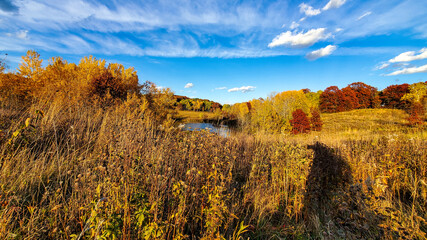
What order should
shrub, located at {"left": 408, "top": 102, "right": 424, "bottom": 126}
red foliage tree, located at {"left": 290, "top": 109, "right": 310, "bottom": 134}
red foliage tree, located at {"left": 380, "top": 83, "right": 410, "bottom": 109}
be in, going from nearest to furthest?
shrub, located at {"left": 408, "top": 102, "right": 424, "bottom": 126} → red foliage tree, located at {"left": 290, "top": 109, "right": 310, "bottom": 134} → red foliage tree, located at {"left": 380, "top": 83, "right": 410, "bottom": 109}

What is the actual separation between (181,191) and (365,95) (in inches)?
3013

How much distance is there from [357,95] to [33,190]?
249 feet

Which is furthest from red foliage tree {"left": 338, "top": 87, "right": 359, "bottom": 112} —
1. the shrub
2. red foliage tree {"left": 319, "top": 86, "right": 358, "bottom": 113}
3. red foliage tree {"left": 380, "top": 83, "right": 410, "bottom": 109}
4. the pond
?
the pond

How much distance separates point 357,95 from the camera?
56781mm

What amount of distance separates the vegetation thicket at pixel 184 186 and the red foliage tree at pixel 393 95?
6256 cm

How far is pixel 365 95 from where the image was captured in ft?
186

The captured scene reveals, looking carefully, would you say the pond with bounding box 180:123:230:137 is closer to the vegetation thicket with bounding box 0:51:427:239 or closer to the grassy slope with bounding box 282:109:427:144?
the vegetation thicket with bounding box 0:51:427:239

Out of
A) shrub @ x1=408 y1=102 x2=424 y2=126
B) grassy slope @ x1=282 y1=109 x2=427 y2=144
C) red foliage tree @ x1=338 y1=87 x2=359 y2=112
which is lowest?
grassy slope @ x1=282 y1=109 x2=427 y2=144

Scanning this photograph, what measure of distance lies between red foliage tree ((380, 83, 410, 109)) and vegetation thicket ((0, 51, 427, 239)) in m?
62.6

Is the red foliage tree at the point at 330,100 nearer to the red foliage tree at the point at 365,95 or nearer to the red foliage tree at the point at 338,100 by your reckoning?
the red foliage tree at the point at 338,100

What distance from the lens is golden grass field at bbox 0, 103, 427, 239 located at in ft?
5.12

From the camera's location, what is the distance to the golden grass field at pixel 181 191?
1.56 meters

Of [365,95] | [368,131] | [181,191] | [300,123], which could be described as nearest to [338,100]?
[365,95]

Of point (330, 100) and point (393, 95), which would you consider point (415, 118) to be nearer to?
point (330, 100)
